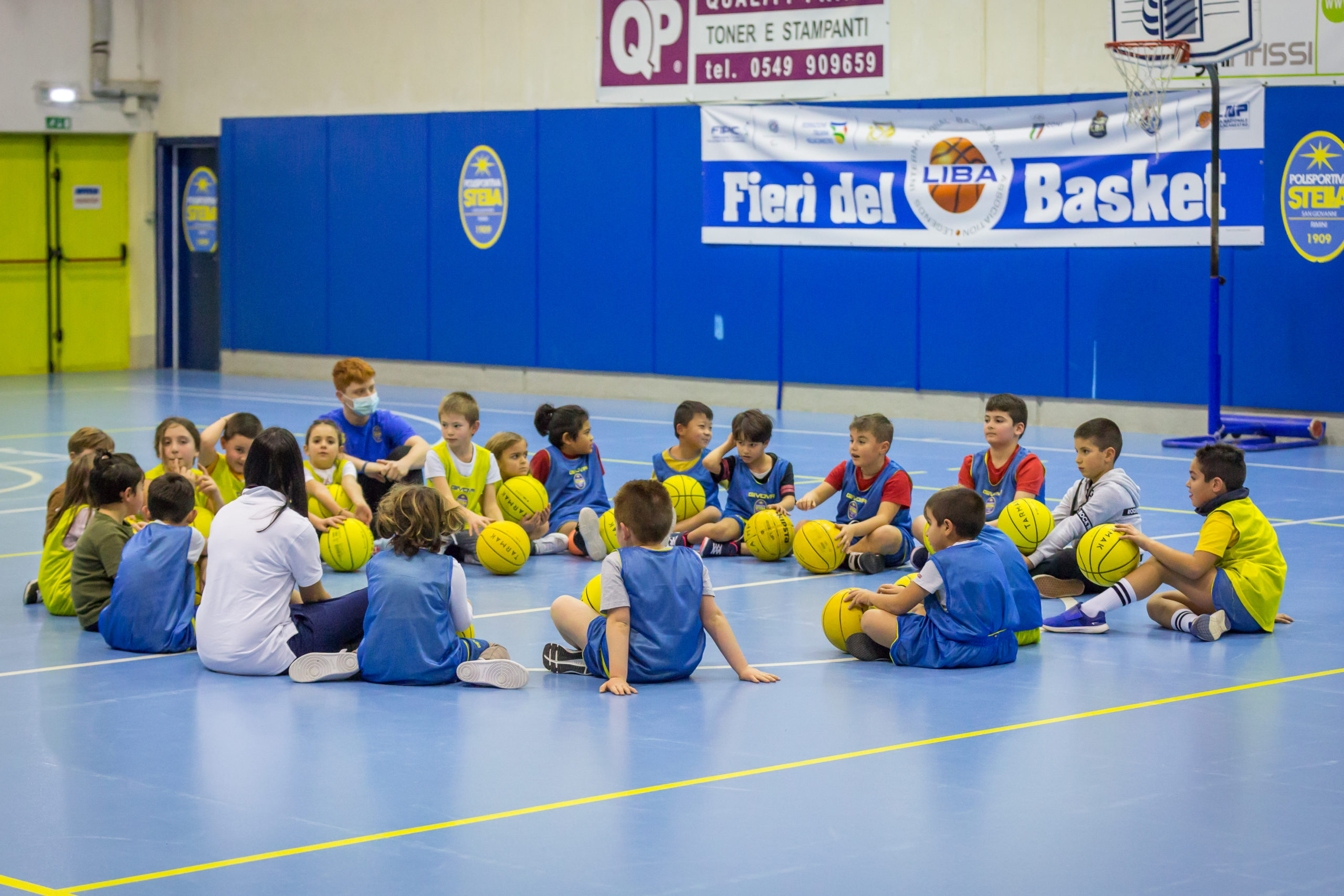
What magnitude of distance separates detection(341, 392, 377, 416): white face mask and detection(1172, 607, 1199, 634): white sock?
17.5ft

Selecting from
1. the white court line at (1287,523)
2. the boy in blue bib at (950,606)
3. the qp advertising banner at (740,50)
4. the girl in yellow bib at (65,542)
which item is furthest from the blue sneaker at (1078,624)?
the qp advertising banner at (740,50)

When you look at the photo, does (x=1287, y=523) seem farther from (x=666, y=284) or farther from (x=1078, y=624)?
(x=666, y=284)

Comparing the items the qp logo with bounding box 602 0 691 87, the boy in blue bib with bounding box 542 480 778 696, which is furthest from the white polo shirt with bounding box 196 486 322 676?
the qp logo with bounding box 602 0 691 87

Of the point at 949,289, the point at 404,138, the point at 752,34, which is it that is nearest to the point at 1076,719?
the point at 949,289

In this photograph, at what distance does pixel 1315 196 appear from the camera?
16656 mm

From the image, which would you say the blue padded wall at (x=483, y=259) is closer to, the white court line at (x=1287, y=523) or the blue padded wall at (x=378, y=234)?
the blue padded wall at (x=378, y=234)

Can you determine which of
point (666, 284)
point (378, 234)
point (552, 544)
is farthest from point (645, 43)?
point (552, 544)

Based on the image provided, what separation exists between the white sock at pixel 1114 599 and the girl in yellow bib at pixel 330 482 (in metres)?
4.63

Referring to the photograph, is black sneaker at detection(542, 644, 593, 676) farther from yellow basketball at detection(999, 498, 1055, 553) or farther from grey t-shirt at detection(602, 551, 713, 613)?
yellow basketball at detection(999, 498, 1055, 553)

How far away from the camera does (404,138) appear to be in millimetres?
24453

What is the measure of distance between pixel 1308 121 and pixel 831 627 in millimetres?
11151

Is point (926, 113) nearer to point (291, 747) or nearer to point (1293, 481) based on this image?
point (1293, 481)

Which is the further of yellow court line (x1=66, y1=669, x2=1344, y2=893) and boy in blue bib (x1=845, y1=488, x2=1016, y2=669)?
boy in blue bib (x1=845, y1=488, x2=1016, y2=669)

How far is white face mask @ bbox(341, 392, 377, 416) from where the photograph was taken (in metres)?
10.9
